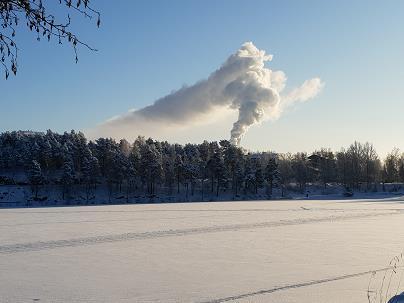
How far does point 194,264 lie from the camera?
47.6 ft

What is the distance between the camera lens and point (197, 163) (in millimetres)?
96562

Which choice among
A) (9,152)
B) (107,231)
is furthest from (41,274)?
(9,152)

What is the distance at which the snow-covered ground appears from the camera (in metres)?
10.6

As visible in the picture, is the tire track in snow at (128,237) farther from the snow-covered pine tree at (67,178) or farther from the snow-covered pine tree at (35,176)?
the snow-covered pine tree at (35,176)

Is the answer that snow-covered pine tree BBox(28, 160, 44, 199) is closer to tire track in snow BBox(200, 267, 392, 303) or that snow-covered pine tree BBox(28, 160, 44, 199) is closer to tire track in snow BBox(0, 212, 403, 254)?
tire track in snow BBox(0, 212, 403, 254)

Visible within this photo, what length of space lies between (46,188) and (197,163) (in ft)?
98.3

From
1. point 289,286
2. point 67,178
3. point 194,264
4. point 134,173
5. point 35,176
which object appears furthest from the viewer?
point 134,173

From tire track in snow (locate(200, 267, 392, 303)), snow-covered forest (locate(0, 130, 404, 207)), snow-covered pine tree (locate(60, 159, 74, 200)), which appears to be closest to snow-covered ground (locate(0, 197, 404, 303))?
tire track in snow (locate(200, 267, 392, 303))

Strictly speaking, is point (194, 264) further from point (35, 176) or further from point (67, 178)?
point (67, 178)

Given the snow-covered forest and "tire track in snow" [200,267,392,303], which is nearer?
"tire track in snow" [200,267,392,303]

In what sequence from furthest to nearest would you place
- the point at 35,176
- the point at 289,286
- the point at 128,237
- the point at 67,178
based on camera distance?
the point at 67,178, the point at 35,176, the point at 128,237, the point at 289,286

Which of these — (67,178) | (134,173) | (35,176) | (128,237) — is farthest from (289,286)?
(134,173)

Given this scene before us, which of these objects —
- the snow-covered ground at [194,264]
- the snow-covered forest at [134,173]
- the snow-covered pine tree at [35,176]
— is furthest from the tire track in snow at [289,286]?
the snow-covered pine tree at [35,176]

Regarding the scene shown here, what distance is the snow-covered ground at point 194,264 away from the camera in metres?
10.6
